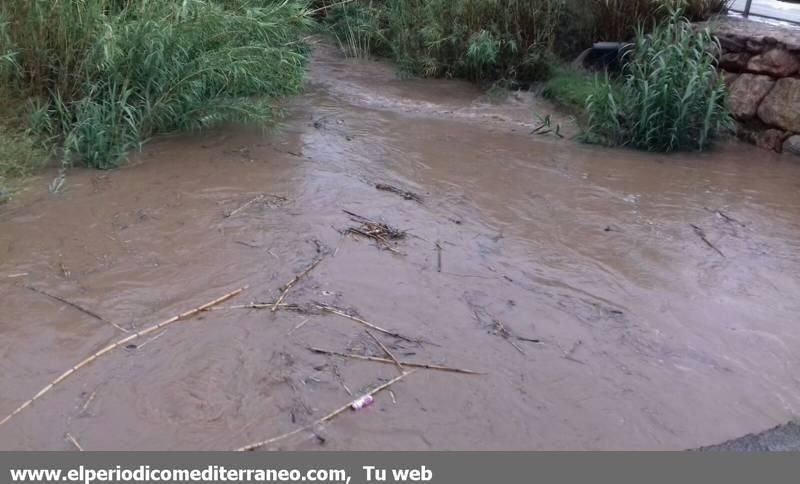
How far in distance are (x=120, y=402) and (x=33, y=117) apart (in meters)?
3.37

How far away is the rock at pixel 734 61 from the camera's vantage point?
7844 millimetres

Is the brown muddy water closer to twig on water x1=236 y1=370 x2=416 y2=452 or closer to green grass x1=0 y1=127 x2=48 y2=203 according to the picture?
twig on water x1=236 y1=370 x2=416 y2=452

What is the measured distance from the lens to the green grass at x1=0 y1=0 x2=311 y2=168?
605cm

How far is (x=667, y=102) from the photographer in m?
7.36

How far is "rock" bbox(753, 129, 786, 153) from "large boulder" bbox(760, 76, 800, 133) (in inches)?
2.6

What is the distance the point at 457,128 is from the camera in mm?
8047

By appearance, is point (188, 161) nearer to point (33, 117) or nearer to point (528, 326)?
point (33, 117)

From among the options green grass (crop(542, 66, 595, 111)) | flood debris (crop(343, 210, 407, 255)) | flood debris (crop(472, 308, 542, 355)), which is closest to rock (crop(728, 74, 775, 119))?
green grass (crop(542, 66, 595, 111))

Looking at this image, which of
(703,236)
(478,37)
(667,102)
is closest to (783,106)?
(667,102)

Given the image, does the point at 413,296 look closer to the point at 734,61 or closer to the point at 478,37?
the point at 734,61

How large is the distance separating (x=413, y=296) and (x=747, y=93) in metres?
4.90

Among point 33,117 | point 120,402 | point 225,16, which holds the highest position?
point 225,16
